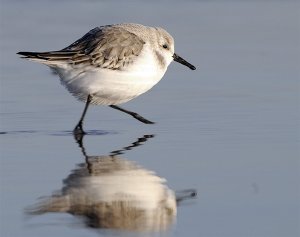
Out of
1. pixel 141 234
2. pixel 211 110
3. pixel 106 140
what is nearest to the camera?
pixel 141 234

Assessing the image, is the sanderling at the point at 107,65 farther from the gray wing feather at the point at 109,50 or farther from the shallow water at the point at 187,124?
the shallow water at the point at 187,124

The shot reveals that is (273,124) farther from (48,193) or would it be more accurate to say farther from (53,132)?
(48,193)

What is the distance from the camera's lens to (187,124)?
29.1 feet

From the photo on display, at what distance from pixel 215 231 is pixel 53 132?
3068 millimetres

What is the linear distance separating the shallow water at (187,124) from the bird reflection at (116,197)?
6 centimetres

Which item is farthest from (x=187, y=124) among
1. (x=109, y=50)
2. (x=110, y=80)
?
(x=109, y=50)

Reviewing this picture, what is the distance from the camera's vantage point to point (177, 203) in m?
6.54

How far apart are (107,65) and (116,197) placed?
7.72ft

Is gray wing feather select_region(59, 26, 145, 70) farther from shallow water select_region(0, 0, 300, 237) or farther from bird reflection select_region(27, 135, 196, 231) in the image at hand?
bird reflection select_region(27, 135, 196, 231)

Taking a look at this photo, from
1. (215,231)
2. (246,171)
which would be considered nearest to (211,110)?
(246,171)

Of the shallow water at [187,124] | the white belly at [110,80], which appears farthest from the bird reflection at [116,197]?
the white belly at [110,80]

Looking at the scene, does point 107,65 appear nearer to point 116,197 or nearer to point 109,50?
point 109,50

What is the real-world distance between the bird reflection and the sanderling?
129 centimetres

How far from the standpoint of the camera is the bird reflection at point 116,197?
6.11 m
